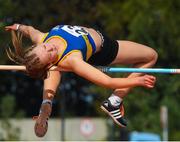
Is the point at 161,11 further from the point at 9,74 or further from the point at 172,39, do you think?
the point at 9,74

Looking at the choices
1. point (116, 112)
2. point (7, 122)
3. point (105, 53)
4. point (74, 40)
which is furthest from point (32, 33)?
point (7, 122)

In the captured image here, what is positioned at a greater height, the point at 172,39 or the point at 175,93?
the point at 172,39

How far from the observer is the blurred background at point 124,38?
17531 millimetres

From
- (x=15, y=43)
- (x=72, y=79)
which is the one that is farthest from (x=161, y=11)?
(x=15, y=43)

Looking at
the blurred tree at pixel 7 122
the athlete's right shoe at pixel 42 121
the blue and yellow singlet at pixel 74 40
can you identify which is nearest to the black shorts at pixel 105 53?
the blue and yellow singlet at pixel 74 40

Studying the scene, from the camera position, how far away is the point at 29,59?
724cm

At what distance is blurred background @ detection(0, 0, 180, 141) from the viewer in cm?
1753

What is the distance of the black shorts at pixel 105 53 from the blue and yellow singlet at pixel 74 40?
0.17m

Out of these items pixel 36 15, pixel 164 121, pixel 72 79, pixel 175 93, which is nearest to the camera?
pixel 164 121

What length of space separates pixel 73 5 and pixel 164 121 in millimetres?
7542

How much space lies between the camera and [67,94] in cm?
2716

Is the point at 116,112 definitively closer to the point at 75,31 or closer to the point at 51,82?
the point at 51,82

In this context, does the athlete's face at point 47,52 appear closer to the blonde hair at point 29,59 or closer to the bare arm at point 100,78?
the blonde hair at point 29,59

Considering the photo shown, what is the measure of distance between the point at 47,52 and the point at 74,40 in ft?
0.94
